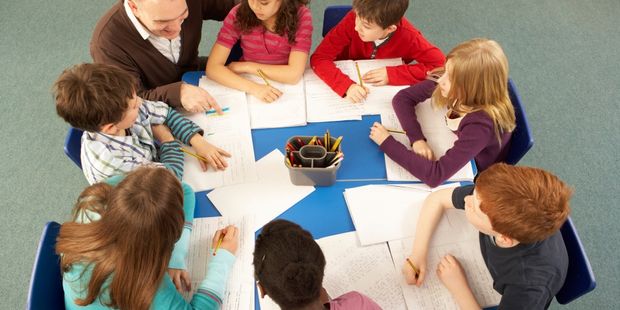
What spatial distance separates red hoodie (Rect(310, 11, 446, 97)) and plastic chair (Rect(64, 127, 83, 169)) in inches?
35.3

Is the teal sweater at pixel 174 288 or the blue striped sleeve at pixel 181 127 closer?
the teal sweater at pixel 174 288

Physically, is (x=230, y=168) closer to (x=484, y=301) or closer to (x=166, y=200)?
(x=166, y=200)

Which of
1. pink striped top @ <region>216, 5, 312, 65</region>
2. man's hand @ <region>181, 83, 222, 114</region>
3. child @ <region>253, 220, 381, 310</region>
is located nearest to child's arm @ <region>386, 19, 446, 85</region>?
pink striped top @ <region>216, 5, 312, 65</region>

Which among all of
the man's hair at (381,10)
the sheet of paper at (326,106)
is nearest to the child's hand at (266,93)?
the sheet of paper at (326,106)

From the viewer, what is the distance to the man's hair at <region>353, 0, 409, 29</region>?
1.62 metres

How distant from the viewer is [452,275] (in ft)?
3.87

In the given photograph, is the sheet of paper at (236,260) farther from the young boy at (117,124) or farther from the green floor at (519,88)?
the green floor at (519,88)

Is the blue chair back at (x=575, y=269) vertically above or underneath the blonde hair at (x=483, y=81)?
underneath

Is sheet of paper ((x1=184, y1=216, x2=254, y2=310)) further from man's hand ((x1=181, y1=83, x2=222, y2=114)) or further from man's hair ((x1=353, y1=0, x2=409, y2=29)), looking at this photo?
man's hair ((x1=353, y1=0, x2=409, y2=29))

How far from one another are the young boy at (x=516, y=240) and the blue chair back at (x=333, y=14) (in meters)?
1.12

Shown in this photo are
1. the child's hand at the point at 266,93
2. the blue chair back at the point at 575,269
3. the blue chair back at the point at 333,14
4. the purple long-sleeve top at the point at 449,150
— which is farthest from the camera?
the blue chair back at the point at 333,14

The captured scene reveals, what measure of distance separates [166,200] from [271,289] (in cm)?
35

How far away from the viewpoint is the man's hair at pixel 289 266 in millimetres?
920

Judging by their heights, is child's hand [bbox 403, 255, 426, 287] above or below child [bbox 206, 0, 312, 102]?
below
